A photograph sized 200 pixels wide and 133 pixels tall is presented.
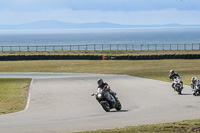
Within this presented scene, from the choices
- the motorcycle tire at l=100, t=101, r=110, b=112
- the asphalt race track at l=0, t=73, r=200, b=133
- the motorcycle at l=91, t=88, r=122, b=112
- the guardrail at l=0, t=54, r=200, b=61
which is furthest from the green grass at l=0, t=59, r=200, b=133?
the motorcycle tire at l=100, t=101, r=110, b=112

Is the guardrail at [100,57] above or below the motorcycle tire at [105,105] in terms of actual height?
above

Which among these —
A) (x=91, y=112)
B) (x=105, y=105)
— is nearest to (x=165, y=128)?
(x=105, y=105)

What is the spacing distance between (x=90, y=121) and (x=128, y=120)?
59.5 inches

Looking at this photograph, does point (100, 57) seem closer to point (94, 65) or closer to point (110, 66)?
point (94, 65)

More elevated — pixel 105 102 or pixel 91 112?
pixel 105 102

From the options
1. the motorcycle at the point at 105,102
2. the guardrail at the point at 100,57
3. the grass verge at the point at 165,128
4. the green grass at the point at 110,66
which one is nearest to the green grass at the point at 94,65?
the green grass at the point at 110,66

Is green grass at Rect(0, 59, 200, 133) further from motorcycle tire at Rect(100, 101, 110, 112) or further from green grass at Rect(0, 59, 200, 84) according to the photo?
motorcycle tire at Rect(100, 101, 110, 112)

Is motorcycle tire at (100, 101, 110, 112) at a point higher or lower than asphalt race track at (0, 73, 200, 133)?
higher

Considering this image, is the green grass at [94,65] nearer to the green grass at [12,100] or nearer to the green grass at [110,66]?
the green grass at [110,66]

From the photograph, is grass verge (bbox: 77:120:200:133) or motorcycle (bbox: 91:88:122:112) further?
motorcycle (bbox: 91:88:122:112)

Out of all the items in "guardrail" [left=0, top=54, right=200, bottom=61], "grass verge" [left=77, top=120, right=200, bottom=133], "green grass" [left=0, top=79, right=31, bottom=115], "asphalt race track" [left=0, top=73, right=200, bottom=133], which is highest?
"guardrail" [left=0, top=54, right=200, bottom=61]

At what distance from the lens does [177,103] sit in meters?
23.0

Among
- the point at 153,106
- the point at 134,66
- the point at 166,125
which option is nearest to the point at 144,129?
the point at 166,125

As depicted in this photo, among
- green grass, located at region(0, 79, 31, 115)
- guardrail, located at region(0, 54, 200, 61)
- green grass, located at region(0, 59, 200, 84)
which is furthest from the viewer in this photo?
guardrail, located at region(0, 54, 200, 61)
